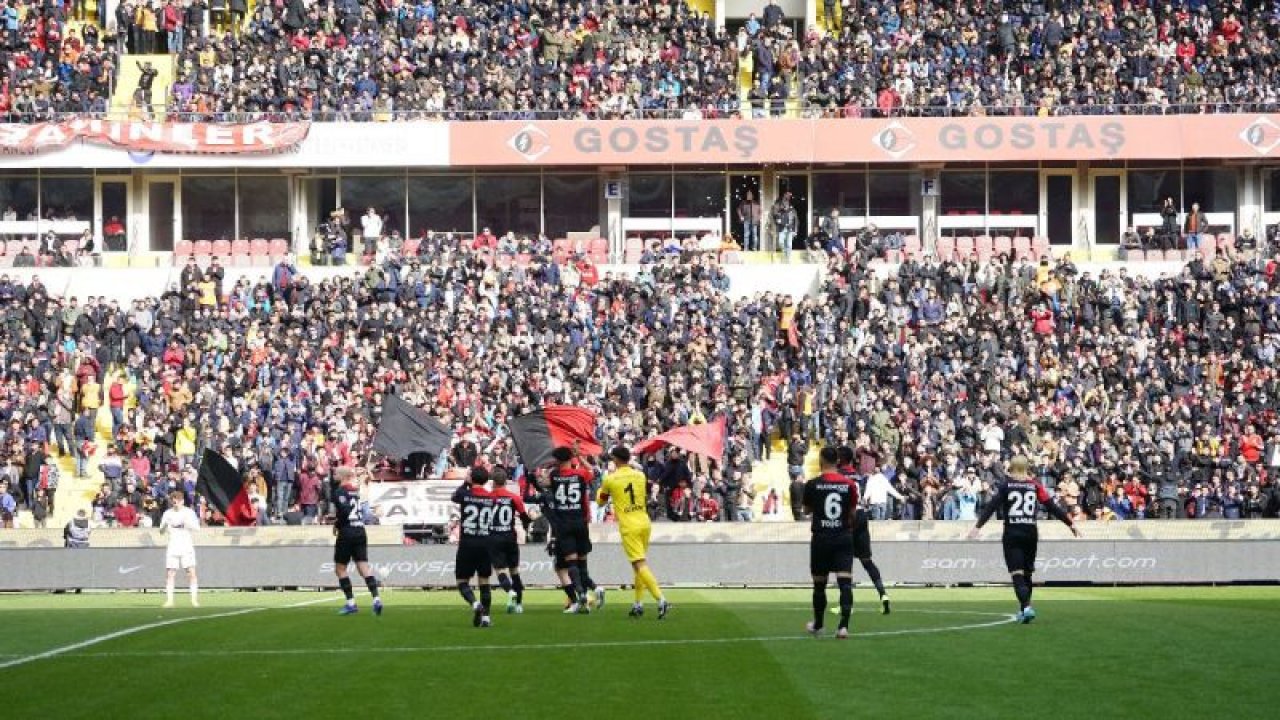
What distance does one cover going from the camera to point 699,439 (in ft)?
122

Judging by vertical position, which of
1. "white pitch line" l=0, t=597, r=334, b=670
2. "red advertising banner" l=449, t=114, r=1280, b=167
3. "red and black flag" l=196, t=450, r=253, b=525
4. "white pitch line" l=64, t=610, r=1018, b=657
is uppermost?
"red advertising banner" l=449, t=114, r=1280, b=167

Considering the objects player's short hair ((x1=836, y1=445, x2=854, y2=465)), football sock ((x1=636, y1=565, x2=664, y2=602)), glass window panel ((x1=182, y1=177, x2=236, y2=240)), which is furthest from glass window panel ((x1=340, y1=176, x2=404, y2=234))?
player's short hair ((x1=836, y1=445, x2=854, y2=465))

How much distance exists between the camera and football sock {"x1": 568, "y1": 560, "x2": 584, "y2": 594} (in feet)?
80.3

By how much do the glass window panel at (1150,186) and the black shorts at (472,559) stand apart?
120 feet

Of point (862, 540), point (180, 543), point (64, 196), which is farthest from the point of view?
point (64, 196)

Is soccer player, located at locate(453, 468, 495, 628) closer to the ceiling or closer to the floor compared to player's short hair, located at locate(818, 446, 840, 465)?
closer to the floor

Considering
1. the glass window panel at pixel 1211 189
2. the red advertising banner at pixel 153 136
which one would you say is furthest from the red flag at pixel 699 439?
the glass window panel at pixel 1211 189

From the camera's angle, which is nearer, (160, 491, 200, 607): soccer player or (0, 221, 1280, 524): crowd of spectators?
(160, 491, 200, 607): soccer player

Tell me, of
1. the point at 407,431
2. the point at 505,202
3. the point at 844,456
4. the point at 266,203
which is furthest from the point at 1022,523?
the point at 266,203

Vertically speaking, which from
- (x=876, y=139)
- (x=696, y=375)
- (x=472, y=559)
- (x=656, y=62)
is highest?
(x=656, y=62)

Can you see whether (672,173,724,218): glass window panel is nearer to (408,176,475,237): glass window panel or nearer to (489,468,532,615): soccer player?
(408,176,475,237): glass window panel

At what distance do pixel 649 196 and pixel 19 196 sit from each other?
17266mm

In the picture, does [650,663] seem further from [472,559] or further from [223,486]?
[223,486]

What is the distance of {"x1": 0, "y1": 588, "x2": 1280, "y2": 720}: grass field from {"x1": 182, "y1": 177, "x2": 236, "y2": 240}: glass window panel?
30.4m
